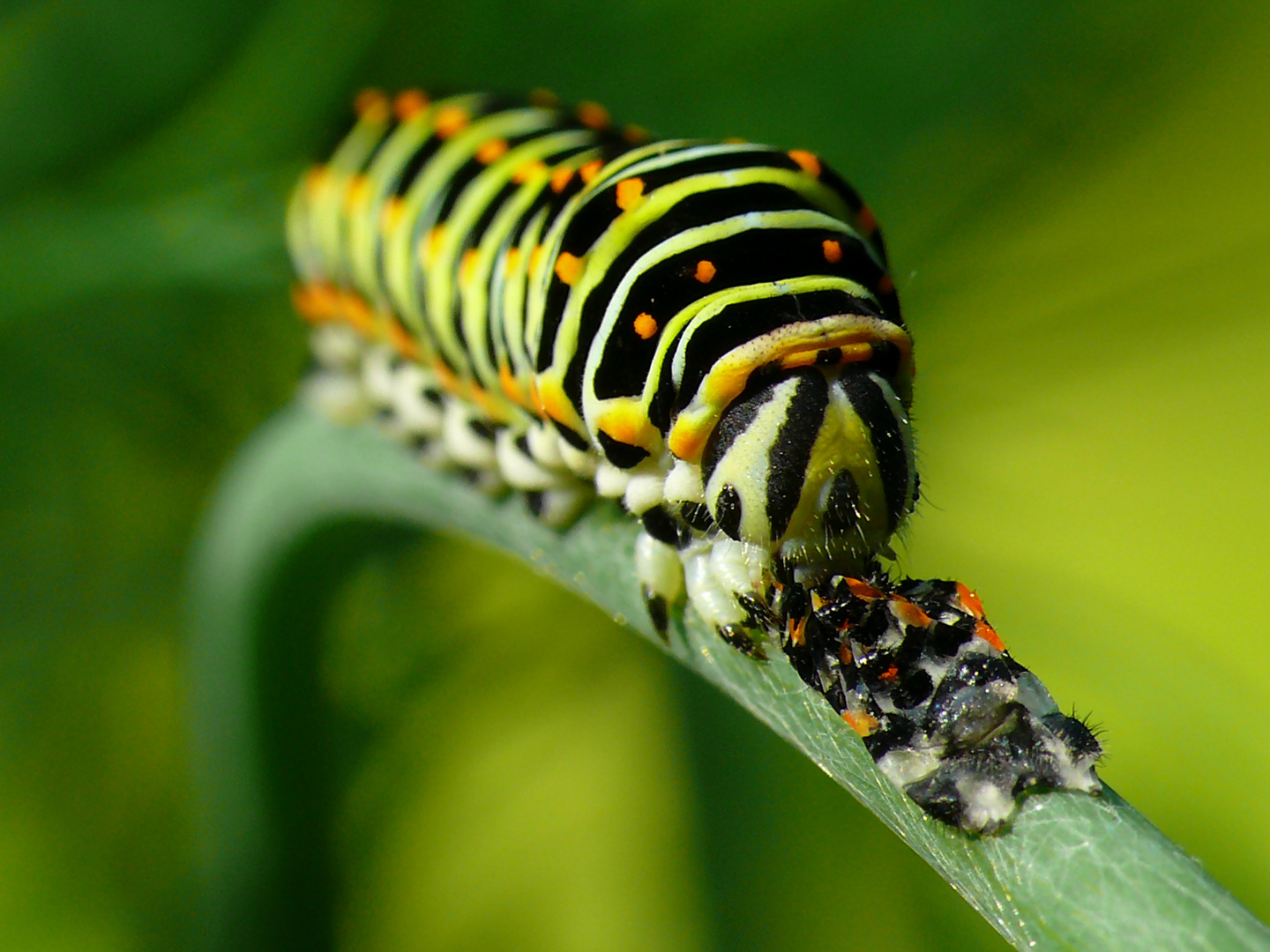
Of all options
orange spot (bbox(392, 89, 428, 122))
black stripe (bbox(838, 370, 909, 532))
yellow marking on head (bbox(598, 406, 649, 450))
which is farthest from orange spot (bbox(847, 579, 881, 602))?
orange spot (bbox(392, 89, 428, 122))

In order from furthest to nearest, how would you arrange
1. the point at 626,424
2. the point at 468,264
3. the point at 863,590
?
the point at 468,264, the point at 626,424, the point at 863,590

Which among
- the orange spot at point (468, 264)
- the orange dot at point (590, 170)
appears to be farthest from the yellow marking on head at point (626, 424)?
the orange spot at point (468, 264)

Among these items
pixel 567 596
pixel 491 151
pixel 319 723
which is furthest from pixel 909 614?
pixel 567 596

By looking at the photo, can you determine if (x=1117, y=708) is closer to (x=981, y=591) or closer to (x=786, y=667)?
(x=981, y=591)

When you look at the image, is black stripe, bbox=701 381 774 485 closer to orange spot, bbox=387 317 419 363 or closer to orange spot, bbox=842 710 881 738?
orange spot, bbox=842 710 881 738

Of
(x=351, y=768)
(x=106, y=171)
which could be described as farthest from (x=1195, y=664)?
(x=106, y=171)

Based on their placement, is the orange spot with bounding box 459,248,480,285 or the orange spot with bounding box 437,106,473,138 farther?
the orange spot with bounding box 437,106,473,138

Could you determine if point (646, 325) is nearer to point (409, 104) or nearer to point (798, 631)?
point (798, 631)
